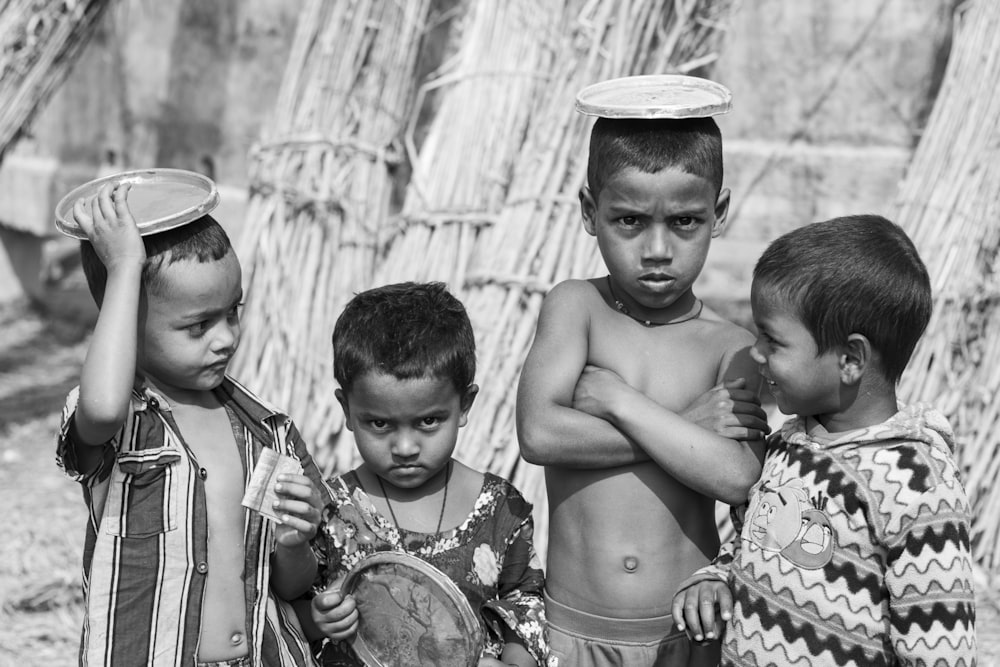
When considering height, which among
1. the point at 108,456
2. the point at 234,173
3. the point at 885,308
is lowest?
the point at 234,173

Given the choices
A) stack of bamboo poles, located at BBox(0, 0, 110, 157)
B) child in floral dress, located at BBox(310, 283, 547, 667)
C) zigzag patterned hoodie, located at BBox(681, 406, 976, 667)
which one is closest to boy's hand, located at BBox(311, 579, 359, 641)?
child in floral dress, located at BBox(310, 283, 547, 667)

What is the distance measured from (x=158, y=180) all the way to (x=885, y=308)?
1.11 metres

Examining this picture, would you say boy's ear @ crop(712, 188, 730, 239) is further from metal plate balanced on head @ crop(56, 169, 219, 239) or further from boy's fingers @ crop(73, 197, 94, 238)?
boy's fingers @ crop(73, 197, 94, 238)

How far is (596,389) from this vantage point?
191cm

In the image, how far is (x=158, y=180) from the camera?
1.86 meters

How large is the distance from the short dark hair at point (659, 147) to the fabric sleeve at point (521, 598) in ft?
1.97

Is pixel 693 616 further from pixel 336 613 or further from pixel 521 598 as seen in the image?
pixel 336 613

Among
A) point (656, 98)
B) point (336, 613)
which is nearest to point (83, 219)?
point (336, 613)

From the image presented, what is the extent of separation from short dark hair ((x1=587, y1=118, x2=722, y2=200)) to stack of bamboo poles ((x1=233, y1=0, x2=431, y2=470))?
1.71m

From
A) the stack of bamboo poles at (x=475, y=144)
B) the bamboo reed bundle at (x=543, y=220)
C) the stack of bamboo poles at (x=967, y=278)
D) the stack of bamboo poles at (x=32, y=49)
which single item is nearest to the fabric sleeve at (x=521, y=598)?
the bamboo reed bundle at (x=543, y=220)

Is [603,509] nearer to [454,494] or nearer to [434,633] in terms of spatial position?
[454,494]

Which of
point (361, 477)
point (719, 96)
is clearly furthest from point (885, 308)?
point (361, 477)

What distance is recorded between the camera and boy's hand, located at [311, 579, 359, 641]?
1.77 metres

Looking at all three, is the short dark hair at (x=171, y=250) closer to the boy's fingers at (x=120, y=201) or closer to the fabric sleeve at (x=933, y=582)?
the boy's fingers at (x=120, y=201)
